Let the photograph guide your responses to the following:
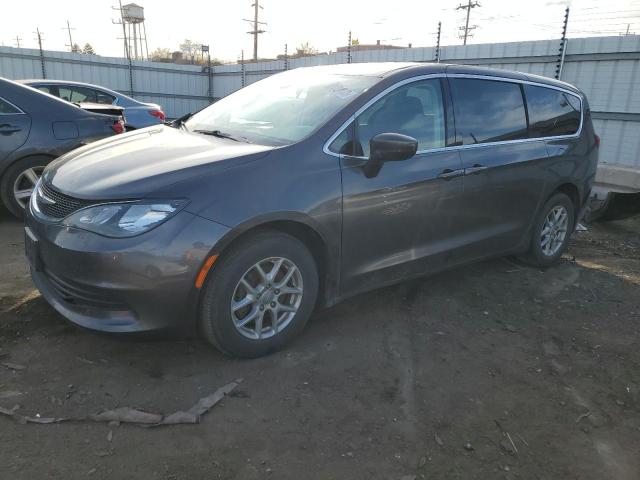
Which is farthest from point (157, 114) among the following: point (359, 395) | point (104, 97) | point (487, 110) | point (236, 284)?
point (359, 395)

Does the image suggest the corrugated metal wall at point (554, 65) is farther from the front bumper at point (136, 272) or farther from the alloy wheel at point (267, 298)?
the front bumper at point (136, 272)

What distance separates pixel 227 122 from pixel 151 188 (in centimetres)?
125

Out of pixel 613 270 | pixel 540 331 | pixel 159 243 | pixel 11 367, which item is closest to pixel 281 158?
pixel 159 243

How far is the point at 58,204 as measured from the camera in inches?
115

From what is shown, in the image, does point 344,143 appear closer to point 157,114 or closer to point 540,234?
point 540,234

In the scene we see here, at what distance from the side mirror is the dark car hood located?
2.10 ft

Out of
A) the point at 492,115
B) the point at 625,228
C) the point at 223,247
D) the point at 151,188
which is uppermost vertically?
the point at 492,115

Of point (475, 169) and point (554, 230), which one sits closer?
point (475, 169)

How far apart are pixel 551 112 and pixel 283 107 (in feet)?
8.61

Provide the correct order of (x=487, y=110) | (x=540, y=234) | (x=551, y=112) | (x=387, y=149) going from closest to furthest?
(x=387, y=149), (x=487, y=110), (x=551, y=112), (x=540, y=234)

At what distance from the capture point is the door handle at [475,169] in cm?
387

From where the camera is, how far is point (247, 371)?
2982mm

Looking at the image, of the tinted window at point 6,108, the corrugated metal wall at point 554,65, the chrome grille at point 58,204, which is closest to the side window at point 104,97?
the tinted window at point 6,108

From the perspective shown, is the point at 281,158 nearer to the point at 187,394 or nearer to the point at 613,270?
the point at 187,394
